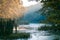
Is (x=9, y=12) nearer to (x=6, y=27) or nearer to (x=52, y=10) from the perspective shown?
(x=6, y=27)

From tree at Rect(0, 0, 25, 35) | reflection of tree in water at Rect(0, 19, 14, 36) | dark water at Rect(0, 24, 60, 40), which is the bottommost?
dark water at Rect(0, 24, 60, 40)

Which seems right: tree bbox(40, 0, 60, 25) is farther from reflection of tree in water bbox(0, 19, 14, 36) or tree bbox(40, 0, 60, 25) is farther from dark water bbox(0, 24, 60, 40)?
reflection of tree in water bbox(0, 19, 14, 36)

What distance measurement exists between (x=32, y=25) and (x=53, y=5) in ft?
1.64

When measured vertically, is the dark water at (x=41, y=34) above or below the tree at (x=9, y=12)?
below

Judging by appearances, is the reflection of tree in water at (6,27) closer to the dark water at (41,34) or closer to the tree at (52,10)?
the dark water at (41,34)

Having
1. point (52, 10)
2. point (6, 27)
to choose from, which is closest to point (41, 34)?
point (52, 10)

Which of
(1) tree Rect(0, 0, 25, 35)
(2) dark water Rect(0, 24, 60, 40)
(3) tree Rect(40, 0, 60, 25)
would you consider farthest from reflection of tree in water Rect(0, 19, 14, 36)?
(3) tree Rect(40, 0, 60, 25)

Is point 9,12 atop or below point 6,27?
atop

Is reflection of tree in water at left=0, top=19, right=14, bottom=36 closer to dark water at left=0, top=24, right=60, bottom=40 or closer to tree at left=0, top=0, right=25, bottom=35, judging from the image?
tree at left=0, top=0, right=25, bottom=35

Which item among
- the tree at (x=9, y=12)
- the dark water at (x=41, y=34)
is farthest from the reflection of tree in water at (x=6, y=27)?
the dark water at (x=41, y=34)

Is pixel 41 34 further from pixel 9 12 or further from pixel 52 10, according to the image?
pixel 9 12

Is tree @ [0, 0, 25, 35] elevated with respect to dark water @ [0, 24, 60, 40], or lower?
elevated

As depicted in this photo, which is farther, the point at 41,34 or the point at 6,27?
the point at 6,27

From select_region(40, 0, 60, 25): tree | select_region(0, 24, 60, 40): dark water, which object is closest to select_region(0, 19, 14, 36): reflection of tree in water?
select_region(0, 24, 60, 40): dark water
